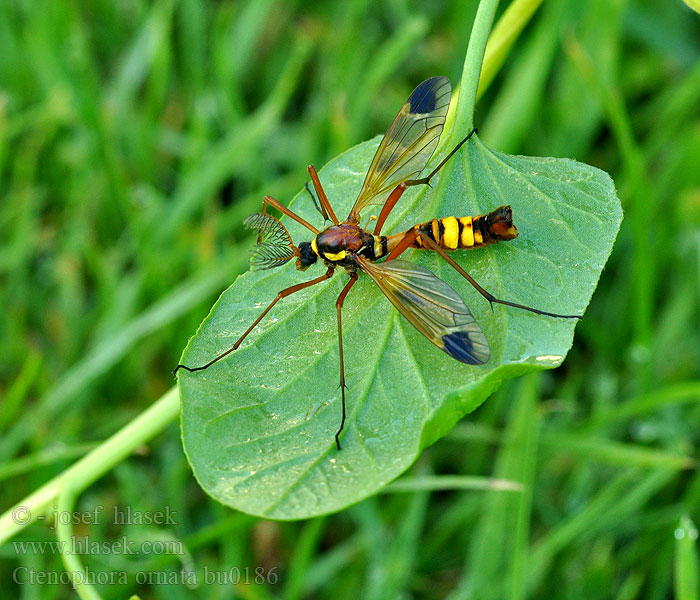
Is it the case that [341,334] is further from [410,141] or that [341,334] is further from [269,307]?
[410,141]

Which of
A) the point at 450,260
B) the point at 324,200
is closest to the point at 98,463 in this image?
the point at 324,200

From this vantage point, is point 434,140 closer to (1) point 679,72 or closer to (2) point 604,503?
(2) point 604,503

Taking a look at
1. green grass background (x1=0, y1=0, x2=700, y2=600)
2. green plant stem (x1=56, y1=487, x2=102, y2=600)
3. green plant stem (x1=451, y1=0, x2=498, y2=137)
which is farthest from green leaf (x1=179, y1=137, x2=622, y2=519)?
green grass background (x1=0, y1=0, x2=700, y2=600)

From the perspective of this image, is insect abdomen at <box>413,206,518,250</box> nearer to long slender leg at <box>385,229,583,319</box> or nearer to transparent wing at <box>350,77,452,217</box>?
long slender leg at <box>385,229,583,319</box>

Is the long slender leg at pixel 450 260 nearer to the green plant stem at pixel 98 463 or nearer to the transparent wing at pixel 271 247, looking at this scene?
the transparent wing at pixel 271 247

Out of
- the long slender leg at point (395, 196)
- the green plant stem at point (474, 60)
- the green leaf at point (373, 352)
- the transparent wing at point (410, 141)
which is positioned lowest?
the green leaf at point (373, 352)

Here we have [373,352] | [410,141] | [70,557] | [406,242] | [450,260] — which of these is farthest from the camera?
[410,141]

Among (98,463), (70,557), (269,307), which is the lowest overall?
(70,557)

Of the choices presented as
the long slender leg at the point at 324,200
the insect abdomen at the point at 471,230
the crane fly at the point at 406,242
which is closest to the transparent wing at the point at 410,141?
the crane fly at the point at 406,242
